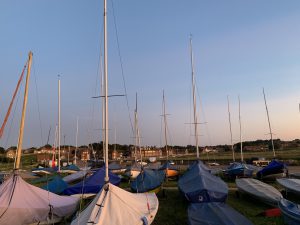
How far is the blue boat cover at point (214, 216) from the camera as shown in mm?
10039

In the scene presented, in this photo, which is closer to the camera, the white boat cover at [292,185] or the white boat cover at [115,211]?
the white boat cover at [115,211]

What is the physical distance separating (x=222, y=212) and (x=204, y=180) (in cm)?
516

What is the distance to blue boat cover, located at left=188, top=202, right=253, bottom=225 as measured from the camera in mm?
10039

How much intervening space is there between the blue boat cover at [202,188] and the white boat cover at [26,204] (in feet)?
18.8

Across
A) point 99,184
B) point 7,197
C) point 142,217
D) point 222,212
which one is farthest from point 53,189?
point 222,212

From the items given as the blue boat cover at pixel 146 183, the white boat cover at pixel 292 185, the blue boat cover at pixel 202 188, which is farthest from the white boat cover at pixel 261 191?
the blue boat cover at pixel 146 183

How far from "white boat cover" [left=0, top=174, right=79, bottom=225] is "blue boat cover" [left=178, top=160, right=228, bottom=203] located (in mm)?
5741

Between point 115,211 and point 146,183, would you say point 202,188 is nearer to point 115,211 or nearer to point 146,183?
point 146,183

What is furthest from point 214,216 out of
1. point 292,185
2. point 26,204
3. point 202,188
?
point 292,185

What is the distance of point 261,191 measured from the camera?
1695 centimetres

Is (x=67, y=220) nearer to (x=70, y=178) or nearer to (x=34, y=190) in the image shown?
(x=34, y=190)

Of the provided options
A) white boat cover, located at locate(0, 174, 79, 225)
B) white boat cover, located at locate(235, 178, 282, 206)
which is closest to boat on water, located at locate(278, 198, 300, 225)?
white boat cover, located at locate(235, 178, 282, 206)

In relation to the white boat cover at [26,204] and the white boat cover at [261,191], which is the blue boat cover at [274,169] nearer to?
the white boat cover at [261,191]

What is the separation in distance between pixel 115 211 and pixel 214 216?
11.5ft
